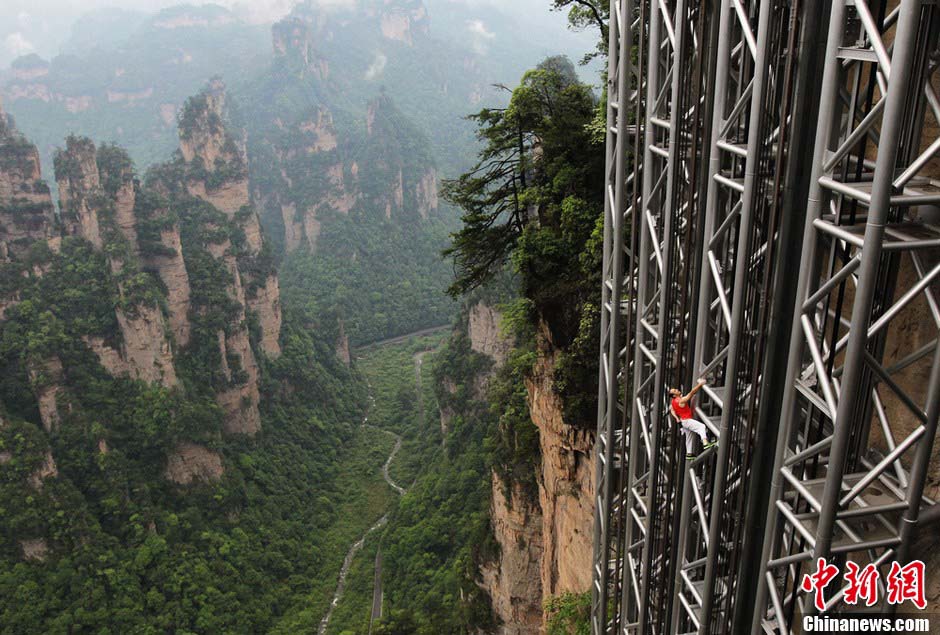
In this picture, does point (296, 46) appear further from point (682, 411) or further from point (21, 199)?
point (682, 411)

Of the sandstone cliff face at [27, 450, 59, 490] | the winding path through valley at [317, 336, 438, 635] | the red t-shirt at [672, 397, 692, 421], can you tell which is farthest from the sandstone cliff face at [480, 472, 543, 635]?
the sandstone cliff face at [27, 450, 59, 490]

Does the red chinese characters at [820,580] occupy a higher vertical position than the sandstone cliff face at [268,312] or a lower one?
higher

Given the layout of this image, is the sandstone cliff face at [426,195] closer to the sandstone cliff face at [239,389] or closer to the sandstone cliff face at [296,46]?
the sandstone cliff face at [296,46]

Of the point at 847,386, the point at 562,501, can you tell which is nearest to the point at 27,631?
the point at 562,501

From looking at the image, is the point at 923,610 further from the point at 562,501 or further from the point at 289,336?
the point at 289,336

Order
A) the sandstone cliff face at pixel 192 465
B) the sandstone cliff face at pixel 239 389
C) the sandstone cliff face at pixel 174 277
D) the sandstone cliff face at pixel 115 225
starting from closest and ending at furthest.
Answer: the sandstone cliff face at pixel 192 465 → the sandstone cliff face at pixel 115 225 → the sandstone cliff face at pixel 174 277 → the sandstone cliff face at pixel 239 389

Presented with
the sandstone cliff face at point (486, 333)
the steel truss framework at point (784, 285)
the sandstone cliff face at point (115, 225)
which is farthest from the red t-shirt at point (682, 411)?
the sandstone cliff face at point (486, 333)

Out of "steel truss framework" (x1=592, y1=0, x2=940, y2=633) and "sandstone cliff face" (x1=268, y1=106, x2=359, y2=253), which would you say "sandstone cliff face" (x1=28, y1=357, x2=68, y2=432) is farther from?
"sandstone cliff face" (x1=268, y1=106, x2=359, y2=253)
